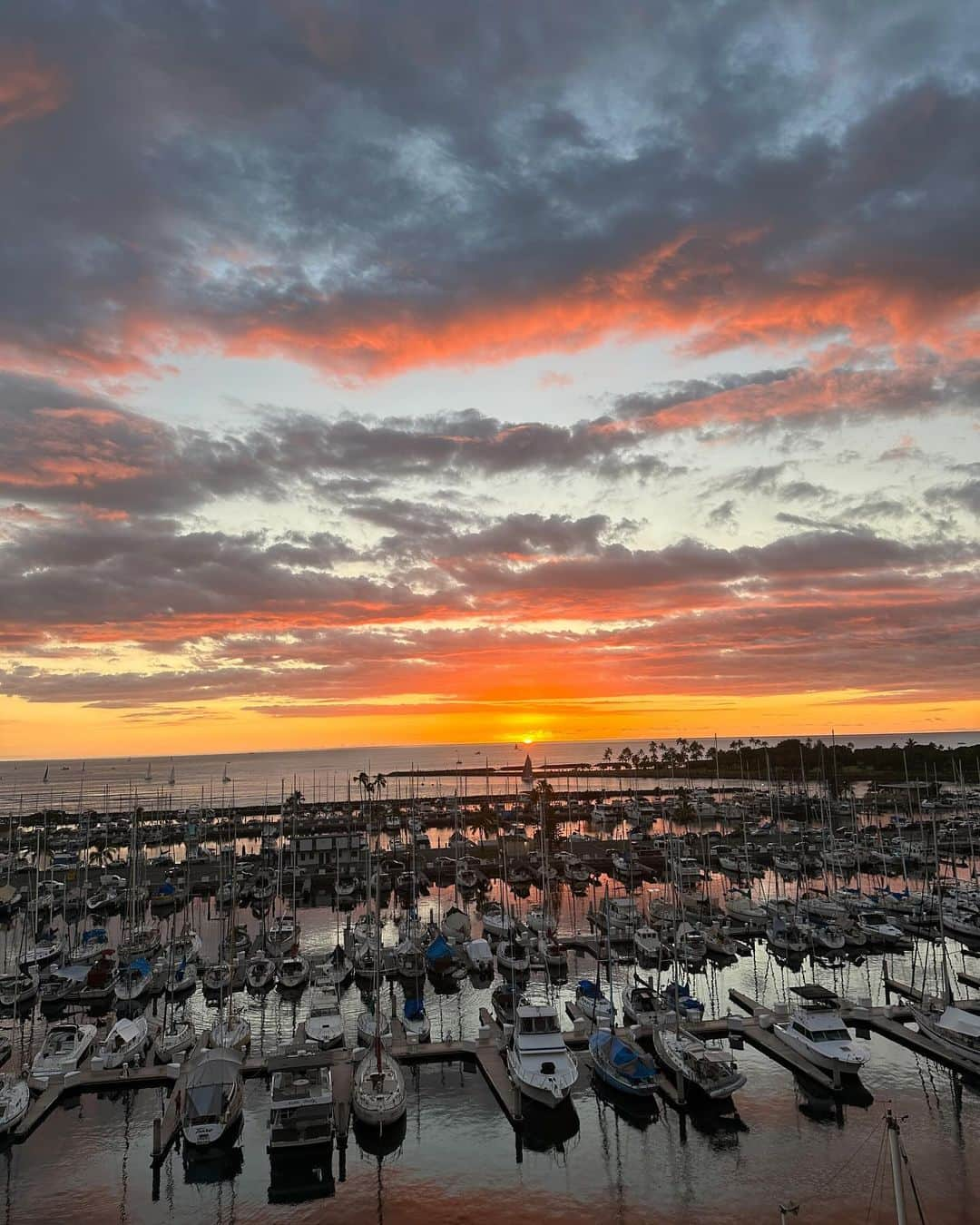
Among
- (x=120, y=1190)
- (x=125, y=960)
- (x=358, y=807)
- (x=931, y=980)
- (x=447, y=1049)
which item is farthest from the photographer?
(x=358, y=807)

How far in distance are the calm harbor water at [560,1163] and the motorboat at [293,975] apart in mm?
13932

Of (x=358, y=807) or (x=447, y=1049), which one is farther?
(x=358, y=807)

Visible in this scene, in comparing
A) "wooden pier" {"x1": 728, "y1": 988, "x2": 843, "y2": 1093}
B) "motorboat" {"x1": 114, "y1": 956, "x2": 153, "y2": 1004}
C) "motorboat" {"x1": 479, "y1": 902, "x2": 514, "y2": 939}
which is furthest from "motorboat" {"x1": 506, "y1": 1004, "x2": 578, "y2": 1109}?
"motorboat" {"x1": 114, "y1": 956, "x2": 153, "y2": 1004}

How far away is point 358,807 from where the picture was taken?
5714 inches

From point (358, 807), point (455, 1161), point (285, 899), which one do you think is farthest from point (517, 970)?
point (358, 807)

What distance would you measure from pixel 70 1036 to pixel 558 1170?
2325cm

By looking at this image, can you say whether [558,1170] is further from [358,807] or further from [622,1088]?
[358,807]

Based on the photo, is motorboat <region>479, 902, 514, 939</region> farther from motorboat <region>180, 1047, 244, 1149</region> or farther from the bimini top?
motorboat <region>180, 1047, 244, 1149</region>

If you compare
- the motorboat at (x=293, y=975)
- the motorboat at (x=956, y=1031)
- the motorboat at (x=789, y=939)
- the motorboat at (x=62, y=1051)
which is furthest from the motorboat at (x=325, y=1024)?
the motorboat at (x=789, y=939)

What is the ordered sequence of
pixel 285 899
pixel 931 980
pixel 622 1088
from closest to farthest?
pixel 622 1088 < pixel 931 980 < pixel 285 899

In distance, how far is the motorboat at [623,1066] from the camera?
30.8 metres

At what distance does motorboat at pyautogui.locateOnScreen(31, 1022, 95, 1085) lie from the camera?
34.2m

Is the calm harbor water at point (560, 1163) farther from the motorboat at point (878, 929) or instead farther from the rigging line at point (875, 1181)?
the motorboat at point (878, 929)

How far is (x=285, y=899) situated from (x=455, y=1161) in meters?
49.9
